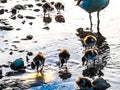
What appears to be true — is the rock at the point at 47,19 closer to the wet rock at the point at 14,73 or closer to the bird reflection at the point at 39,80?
the wet rock at the point at 14,73

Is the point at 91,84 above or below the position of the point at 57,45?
below

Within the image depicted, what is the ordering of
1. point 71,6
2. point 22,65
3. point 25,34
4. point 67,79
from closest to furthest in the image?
1. point 67,79
2. point 22,65
3. point 25,34
4. point 71,6

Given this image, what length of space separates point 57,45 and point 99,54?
196 centimetres

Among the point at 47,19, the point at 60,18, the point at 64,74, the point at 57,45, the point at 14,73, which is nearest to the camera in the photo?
the point at 64,74

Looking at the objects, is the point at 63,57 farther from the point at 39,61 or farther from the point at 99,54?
the point at 99,54

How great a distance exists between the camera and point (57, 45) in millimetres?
16266

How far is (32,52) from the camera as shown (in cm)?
1546

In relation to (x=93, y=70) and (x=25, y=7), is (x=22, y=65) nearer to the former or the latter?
(x=93, y=70)

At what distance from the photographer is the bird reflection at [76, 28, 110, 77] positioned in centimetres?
1323

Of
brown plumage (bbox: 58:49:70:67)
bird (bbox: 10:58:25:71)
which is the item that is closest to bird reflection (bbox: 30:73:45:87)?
bird (bbox: 10:58:25:71)

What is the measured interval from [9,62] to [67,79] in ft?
8.29

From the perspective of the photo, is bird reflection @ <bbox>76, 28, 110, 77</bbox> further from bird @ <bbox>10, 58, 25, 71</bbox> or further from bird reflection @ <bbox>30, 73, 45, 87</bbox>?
bird @ <bbox>10, 58, 25, 71</bbox>

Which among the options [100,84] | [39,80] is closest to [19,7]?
[39,80]

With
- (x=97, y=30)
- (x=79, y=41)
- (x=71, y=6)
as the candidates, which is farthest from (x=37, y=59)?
(x=71, y=6)
